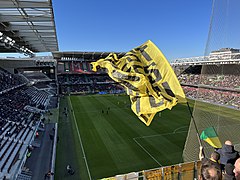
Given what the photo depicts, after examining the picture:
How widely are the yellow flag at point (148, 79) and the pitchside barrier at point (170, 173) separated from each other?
1.75 m

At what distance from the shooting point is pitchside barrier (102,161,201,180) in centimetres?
507

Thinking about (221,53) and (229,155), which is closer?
(229,155)

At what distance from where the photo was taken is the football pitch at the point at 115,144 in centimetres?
1346

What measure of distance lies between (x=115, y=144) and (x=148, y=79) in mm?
11790

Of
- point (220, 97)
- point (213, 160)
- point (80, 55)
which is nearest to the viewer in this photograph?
point (213, 160)

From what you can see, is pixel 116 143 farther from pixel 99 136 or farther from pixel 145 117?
pixel 145 117

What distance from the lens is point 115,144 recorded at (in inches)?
680

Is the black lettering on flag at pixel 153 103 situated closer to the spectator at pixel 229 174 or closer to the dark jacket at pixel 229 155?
the dark jacket at pixel 229 155

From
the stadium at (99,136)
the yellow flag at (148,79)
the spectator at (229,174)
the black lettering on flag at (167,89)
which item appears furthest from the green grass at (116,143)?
the spectator at (229,174)

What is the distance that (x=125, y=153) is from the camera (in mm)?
15461

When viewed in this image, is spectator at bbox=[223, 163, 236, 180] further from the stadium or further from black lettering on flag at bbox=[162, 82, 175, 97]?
black lettering on flag at bbox=[162, 82, 175, 97]

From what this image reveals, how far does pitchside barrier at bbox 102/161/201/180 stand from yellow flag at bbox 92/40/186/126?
1.75 meters

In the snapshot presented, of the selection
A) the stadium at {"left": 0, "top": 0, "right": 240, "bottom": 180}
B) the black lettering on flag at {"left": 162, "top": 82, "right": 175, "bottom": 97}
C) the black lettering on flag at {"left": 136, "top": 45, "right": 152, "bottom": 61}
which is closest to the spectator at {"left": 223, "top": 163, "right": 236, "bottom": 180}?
the stadium at {"left": 0, "top": 0, "right": 240, "bottom": 180}

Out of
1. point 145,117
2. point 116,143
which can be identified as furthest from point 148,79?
point 116,143
